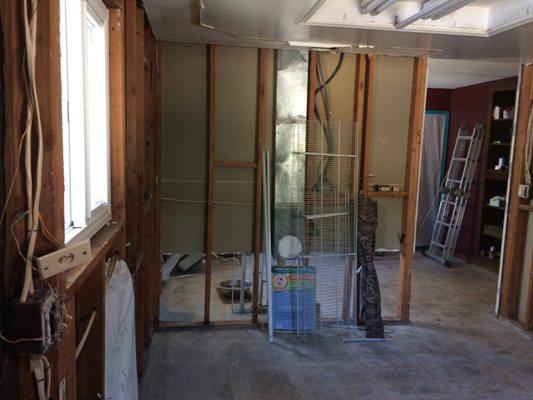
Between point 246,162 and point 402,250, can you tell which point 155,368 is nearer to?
point 246,162

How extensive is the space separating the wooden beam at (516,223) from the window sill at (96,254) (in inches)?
130

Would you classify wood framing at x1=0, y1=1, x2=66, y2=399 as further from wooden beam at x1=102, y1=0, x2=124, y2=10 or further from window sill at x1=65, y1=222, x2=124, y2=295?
wooden beam at x1=102, y1=0, x2=124, y2=10

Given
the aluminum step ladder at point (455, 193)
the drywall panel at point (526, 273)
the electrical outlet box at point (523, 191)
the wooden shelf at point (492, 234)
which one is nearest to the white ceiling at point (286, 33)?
the electrical outlet box at point (523, 191)

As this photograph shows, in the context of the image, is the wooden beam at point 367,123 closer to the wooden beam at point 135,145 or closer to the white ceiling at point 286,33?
the white ceiling at point 286,33

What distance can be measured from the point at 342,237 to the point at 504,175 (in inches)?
113

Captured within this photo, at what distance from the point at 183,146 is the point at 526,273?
3.08m

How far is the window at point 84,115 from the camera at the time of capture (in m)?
1.49

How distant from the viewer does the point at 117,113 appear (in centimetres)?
212

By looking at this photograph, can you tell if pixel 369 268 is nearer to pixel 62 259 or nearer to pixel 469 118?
pixel 62 259

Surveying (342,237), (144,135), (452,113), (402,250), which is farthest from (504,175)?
(144,135)

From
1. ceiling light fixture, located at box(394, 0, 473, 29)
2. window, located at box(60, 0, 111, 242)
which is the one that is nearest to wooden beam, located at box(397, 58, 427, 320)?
ceiling light fixture, located at box(394, 0, 473, 29)

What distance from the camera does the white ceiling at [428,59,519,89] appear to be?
449 centimetres

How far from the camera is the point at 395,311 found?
4090 mm

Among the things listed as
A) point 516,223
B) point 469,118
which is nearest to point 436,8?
point 516,223
